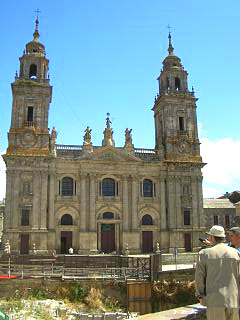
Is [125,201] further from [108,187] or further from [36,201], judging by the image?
[36,201]

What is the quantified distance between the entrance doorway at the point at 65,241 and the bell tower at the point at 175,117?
14.6 m

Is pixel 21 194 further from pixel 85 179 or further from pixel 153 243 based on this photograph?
pixel 153 243

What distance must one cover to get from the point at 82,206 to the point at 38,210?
491cm

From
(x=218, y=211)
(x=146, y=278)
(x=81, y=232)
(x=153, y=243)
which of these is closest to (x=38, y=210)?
(x=81, y=232)

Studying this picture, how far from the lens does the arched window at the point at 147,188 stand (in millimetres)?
47469

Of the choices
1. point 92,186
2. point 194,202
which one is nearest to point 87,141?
point 92,186

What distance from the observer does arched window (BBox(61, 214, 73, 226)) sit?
44469 mm

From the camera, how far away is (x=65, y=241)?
144ft

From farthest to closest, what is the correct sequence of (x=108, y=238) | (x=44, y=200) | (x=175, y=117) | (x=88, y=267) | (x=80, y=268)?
(x=175, y=117) → (x=108, y=238) → (x=44, y=200) → (x=88, y=267) → (x=80, y=268)

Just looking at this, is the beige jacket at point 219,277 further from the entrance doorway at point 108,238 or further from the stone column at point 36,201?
the entrance doorway at point 108,238

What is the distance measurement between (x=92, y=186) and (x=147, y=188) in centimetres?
690

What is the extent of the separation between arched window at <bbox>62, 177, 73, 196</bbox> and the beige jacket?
132 feet

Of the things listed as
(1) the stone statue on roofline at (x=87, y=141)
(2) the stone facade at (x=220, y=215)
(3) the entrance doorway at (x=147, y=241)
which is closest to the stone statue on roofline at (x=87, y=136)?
(1) the stone statue on roofline at (x=87, y=141)

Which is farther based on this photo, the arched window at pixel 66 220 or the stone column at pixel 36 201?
the arched window at pixel 66 220
